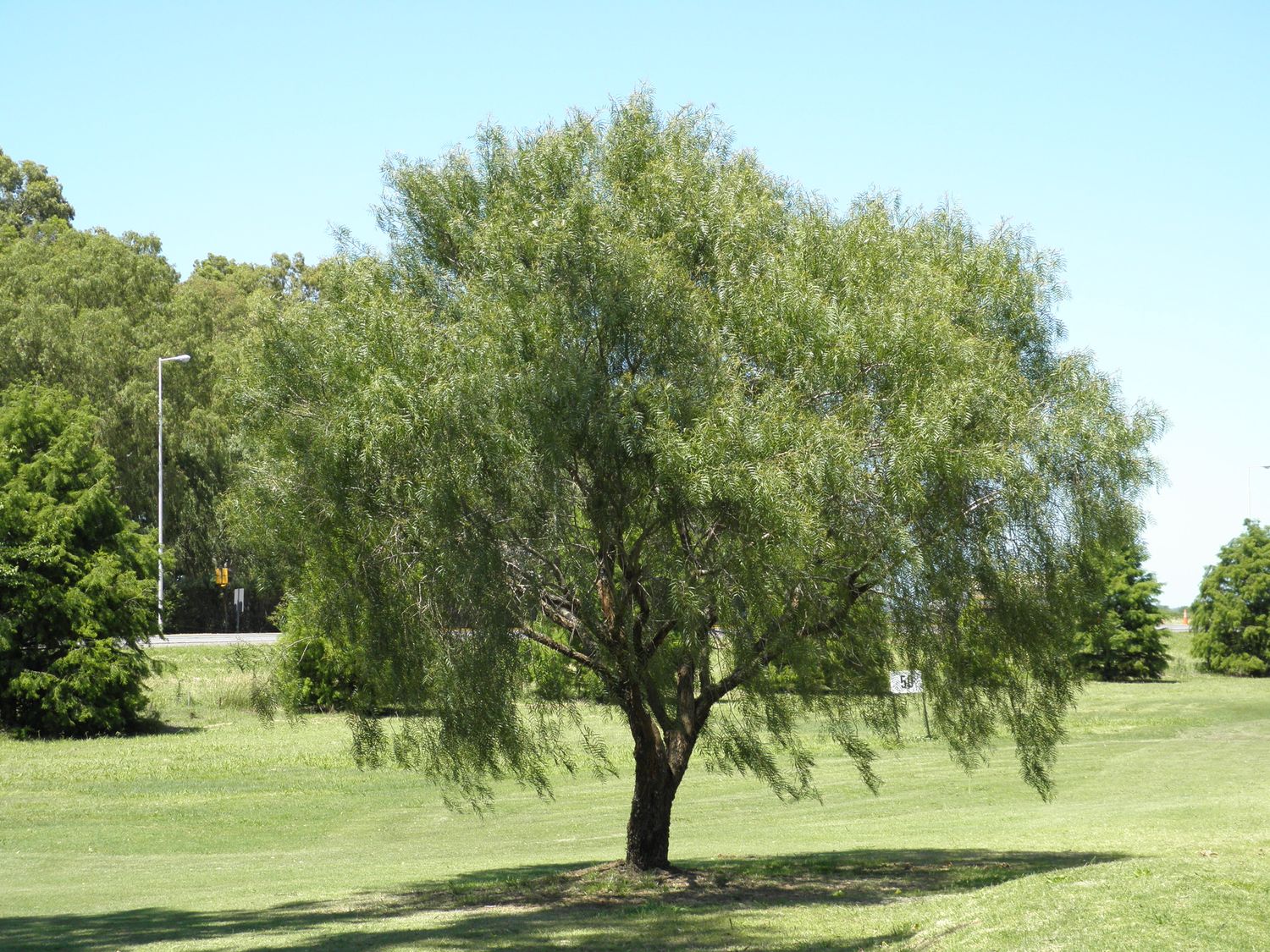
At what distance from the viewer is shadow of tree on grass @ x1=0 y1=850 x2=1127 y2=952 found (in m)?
11.6

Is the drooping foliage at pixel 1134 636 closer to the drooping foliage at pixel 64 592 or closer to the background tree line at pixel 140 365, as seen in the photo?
the background tree line at pixel 140 365

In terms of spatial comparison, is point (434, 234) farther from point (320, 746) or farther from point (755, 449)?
point (320, 746)

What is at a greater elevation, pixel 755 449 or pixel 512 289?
pixel 512 289

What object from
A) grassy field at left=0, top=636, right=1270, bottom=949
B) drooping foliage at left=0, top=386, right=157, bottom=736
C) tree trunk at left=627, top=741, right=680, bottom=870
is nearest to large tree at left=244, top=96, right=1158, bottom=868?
tree trunk at left=627, top=741, right=680, bottom=870

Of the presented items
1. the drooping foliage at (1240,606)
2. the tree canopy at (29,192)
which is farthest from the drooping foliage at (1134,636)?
the tree canopy at (29,192)

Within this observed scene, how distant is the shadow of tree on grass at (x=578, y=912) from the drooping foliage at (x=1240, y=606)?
4179 cm

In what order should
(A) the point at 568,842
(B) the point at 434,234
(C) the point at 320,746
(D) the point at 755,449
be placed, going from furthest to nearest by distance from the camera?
(C) the point at 320,746
(A) the point at 568,842
(B) the point at 434,234
(D) the point at 755,449

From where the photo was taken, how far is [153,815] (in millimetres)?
24203

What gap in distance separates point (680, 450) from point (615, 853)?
10.3m

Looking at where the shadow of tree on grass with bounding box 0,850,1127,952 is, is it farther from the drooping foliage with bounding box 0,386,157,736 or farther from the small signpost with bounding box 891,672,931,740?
the drooping foliage with bounding box 0,386,157,736

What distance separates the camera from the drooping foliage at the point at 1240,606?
53.9 metres

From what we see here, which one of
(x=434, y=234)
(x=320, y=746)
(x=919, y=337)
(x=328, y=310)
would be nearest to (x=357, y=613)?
(x=328, y=310)

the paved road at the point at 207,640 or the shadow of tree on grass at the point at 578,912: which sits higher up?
the paved road at the point at 207,640

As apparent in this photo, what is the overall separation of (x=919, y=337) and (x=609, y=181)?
11.1 feet
